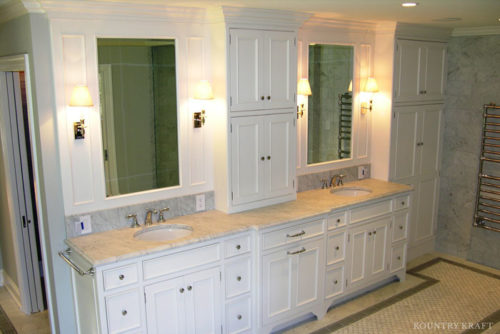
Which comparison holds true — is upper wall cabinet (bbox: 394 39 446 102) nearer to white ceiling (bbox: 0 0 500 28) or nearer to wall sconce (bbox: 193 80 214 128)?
white ceiling (bbox: 0 0 500 28)

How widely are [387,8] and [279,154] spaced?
1.41 metres

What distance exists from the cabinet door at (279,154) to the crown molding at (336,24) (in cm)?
86

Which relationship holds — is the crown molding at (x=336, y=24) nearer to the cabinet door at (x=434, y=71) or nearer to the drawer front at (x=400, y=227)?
the cabinet door at (x=434, y=71)

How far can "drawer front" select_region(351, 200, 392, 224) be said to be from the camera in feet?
13.9

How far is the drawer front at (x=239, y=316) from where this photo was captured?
3.53 m

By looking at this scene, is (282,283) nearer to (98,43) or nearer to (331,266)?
(331,266)

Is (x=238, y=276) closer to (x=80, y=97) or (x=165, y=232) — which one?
(x=165, y=232)

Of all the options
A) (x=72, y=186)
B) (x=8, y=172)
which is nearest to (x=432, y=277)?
(x=72, y=186)

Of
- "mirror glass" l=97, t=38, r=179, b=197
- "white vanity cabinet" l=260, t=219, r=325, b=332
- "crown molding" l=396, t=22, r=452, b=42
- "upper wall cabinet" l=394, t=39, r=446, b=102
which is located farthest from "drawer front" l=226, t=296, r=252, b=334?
"crown molding" l=396, t=22, r=452, b=42

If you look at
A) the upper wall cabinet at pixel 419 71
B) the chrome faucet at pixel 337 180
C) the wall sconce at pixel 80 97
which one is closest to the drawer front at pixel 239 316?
the chrome faucet at pixel 337 180

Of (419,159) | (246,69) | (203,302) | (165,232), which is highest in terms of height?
(246,69)

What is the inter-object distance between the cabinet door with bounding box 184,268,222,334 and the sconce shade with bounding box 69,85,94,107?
4.37 feet

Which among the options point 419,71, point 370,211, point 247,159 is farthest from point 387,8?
point 370,211

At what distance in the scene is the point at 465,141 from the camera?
524cm
